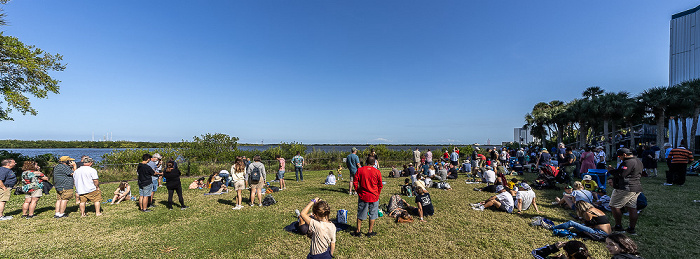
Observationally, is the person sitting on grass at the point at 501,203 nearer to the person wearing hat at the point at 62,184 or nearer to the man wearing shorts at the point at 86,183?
the man wearing shorts at the point at 86,183

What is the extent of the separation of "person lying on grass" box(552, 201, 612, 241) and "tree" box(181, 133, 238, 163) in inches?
890

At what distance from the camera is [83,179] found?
672 centimetres

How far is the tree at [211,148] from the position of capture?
23062 mm

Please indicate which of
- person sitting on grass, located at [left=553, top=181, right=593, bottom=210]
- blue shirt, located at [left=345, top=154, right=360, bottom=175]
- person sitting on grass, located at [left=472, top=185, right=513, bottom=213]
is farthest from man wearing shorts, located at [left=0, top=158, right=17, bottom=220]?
person sitting on grass, located at [left=553, top=181, right=593, bottom=210]

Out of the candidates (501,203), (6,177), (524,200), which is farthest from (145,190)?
(524,200)

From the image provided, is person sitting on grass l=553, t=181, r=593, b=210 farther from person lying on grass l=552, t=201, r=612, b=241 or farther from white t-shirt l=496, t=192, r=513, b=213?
white t-shirt l=496, t=192, r=513, b=213

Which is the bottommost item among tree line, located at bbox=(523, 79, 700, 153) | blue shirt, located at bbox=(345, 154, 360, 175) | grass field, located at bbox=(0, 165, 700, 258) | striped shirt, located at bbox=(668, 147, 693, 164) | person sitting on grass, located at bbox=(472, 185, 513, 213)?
grass field, located at bbox=(0, 165, 700, 258)

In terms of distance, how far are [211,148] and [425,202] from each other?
907 inches

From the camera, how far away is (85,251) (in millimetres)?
4914

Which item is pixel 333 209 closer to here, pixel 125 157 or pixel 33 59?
pixel 33 59

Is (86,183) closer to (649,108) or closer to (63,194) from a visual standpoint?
(63,194)

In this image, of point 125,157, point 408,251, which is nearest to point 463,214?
point 408,251

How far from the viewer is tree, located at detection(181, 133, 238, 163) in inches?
908

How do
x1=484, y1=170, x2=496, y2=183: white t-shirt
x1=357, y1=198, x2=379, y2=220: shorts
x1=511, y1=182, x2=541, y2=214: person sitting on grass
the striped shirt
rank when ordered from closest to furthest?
1. x1=357, y1=198, x2=379, y2=220: shorts
2. x1=511, y1=182, x2=541, y2=214: person sitting on grass
3. the striped shirt
4. x1=484, y1=170, x2=496, y2=183: white t-shirt
